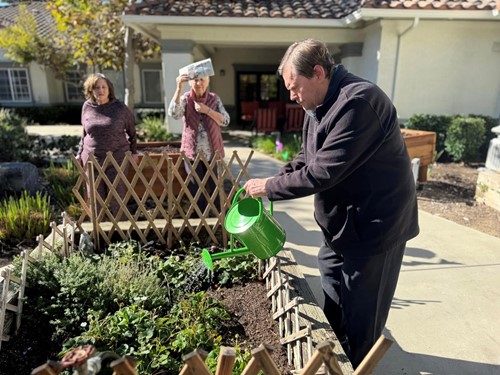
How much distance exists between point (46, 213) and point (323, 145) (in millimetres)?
2959

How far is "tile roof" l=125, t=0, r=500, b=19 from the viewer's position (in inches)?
310

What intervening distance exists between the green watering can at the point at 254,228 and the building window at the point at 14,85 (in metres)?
19.6

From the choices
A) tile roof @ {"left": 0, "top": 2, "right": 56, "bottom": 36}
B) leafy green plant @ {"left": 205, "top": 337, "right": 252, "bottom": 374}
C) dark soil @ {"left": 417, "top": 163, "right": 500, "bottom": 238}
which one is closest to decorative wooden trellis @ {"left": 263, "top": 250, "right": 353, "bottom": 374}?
leafy green plant @ {"left": 205, "top": 337, "right": 252, "bottom": 374}

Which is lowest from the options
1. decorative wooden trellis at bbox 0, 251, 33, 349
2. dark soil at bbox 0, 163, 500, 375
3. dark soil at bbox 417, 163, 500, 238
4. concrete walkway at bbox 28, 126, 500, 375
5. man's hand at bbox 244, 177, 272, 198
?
dark soil at bbox 417, 163, 500, 238

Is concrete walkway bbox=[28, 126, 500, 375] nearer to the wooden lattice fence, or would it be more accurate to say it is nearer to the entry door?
the wooden lattice fence

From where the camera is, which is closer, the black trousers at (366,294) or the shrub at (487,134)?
the black trousers at (366,294)

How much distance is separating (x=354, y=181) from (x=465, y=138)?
24.8 feet

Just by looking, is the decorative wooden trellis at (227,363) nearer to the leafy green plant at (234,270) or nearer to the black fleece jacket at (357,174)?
the black fleece jacket at (357,174)

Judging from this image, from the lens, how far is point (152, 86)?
17.8 m

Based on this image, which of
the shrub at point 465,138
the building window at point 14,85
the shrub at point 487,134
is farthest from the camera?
the building window at point 14,85

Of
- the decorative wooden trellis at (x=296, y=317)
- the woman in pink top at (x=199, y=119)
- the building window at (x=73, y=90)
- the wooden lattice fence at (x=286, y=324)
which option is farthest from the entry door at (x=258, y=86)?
the decorative wooden trellis at (x=296, y=317)

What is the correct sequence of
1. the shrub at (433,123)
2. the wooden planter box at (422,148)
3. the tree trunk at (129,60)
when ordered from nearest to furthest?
the wooden planter box at (422,148), the shrub at (433,123), the tree trunk at (129,60)

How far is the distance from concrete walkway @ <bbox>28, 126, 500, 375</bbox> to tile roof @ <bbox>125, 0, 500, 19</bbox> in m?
5.47

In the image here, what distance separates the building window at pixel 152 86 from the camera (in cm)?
1764
